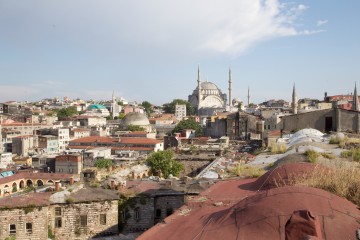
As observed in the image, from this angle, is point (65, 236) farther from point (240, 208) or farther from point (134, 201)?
point (240, 208)

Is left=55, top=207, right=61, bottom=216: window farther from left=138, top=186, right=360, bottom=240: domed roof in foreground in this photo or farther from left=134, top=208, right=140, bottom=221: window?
left=138, top=186, right=360, bottom=240: domed roof in foreground

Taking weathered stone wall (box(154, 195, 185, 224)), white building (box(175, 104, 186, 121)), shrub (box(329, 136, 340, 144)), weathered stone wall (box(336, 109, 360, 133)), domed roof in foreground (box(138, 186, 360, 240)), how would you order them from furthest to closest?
white building (box(175, 104, 186, 121))
weathered stone wall (box(336, 109, 360, 133))
shrub (box(329, 136, 340, 144))
weathered stone wall (box(154, 195, 185, 224))
domed roof in foreground (box(138, 186, 360, 240))

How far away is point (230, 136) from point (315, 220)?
1347 inches

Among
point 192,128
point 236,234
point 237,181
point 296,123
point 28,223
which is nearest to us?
point 236,234

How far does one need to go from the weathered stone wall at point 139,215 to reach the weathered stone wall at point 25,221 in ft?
7.37

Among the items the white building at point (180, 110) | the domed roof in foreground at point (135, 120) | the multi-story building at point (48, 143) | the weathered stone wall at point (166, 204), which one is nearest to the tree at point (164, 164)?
the weathered stone wall at point (166, 204)

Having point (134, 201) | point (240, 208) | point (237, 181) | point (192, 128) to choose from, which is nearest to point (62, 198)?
point (134, 201)

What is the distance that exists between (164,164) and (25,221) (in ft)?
38.7

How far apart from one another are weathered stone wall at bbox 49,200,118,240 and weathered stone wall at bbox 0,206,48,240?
26 centimetres

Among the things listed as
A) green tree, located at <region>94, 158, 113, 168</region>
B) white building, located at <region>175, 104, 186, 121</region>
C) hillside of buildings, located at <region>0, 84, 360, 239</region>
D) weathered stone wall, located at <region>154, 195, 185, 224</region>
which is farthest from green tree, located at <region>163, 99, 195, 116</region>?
weathered stone wall, located at <region>154, 195, 185, 224</region>

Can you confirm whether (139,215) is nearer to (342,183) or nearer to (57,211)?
(57,211)

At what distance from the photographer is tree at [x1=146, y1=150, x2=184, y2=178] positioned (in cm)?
2092

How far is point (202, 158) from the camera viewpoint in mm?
23125

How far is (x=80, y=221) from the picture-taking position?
35.2ft
